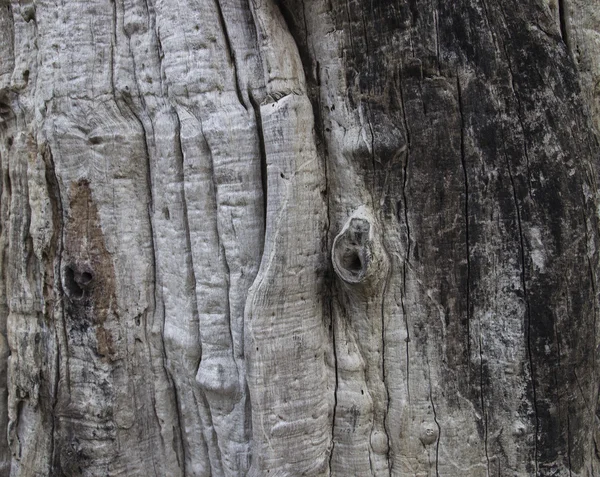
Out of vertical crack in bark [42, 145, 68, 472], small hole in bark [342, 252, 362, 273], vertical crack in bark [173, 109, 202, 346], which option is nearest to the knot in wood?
small hole in bark [342, 252, 362, 273]

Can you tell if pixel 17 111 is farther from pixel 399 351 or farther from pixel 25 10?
pixel 399 351

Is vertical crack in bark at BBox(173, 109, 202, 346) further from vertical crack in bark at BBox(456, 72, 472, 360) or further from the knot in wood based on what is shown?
vertical crack in bark at BBox(456, 72, 472, 360)

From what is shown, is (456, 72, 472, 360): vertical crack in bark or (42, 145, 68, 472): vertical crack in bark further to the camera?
(42, 145, 68, 472): vertical crack in bark

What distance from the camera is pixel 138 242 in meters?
1.82

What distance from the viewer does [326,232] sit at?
170 cm

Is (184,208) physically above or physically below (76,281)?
above

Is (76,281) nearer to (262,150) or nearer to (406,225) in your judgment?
(262,150)

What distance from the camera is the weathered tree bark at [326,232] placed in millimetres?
1603

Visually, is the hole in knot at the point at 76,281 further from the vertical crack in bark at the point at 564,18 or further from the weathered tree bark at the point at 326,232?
the vertical crack in bark at the point at 564,18

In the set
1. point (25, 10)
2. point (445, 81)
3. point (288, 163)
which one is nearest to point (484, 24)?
point (445, 81)

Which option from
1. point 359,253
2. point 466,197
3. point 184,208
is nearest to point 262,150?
point 184,208

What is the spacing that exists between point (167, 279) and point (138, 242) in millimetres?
148

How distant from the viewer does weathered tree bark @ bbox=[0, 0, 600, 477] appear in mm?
1603

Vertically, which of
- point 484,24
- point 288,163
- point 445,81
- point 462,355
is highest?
point 484,24
